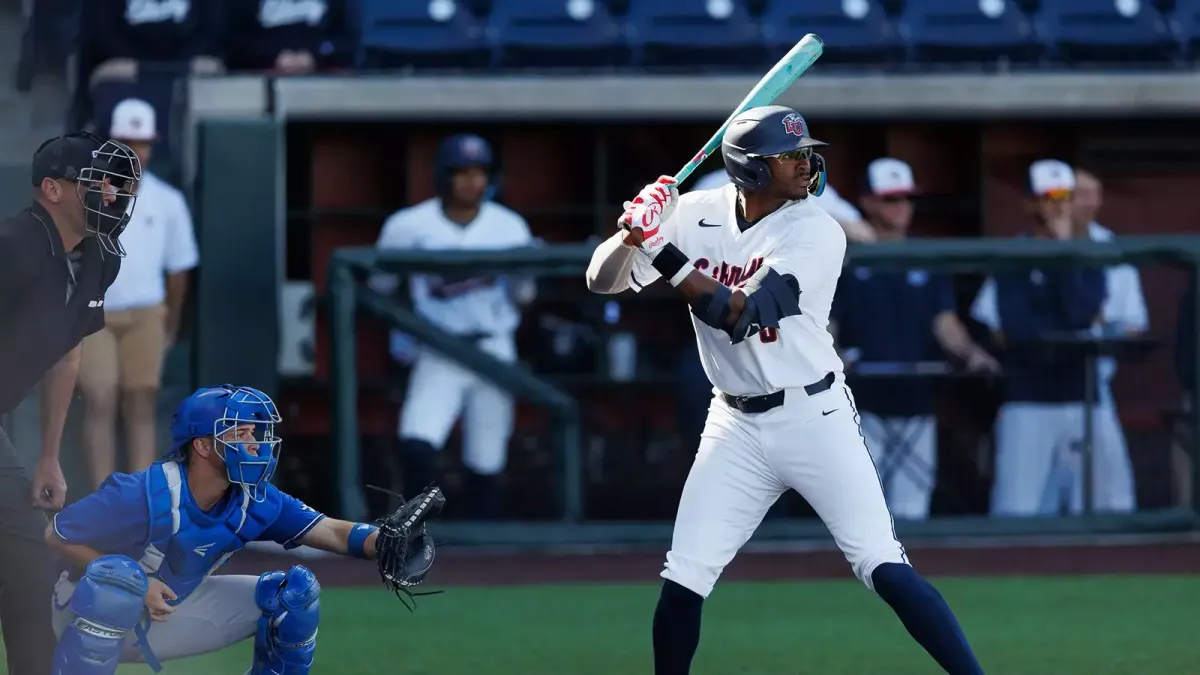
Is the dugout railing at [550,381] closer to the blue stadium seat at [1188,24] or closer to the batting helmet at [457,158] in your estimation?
the batting helmet at [457,158]

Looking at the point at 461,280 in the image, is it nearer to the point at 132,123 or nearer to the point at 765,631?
the point at 132,123

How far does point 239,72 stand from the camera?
393 inches

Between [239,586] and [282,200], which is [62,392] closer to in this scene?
[239,586]

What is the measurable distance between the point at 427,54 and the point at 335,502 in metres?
2.73

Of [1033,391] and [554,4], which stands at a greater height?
[554,4]

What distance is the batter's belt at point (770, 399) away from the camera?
4637 mm

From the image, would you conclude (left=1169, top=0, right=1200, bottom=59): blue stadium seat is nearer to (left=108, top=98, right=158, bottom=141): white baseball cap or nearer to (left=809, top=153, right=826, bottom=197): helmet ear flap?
(left=108, top=98, right=158, bottom=141): white baseball cap

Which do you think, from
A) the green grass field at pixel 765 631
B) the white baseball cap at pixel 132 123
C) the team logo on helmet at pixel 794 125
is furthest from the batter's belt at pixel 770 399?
the white baseball cap at pixel 132 123

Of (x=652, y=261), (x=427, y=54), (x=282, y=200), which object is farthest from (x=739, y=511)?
(x=427, y=54)

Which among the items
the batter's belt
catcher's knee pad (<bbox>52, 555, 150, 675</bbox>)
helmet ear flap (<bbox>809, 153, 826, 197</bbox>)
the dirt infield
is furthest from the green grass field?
helmet ear flap (<bbox>809, 153, 826, 197</bbox>)

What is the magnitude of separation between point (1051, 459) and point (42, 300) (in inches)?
196

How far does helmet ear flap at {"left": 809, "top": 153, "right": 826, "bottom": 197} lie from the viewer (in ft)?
15.4

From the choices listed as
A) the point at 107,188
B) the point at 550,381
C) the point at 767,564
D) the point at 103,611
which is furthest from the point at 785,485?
the point at 550,381

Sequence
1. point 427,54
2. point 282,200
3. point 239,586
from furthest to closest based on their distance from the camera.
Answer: point 427,54
point 282,200
point 239,586
